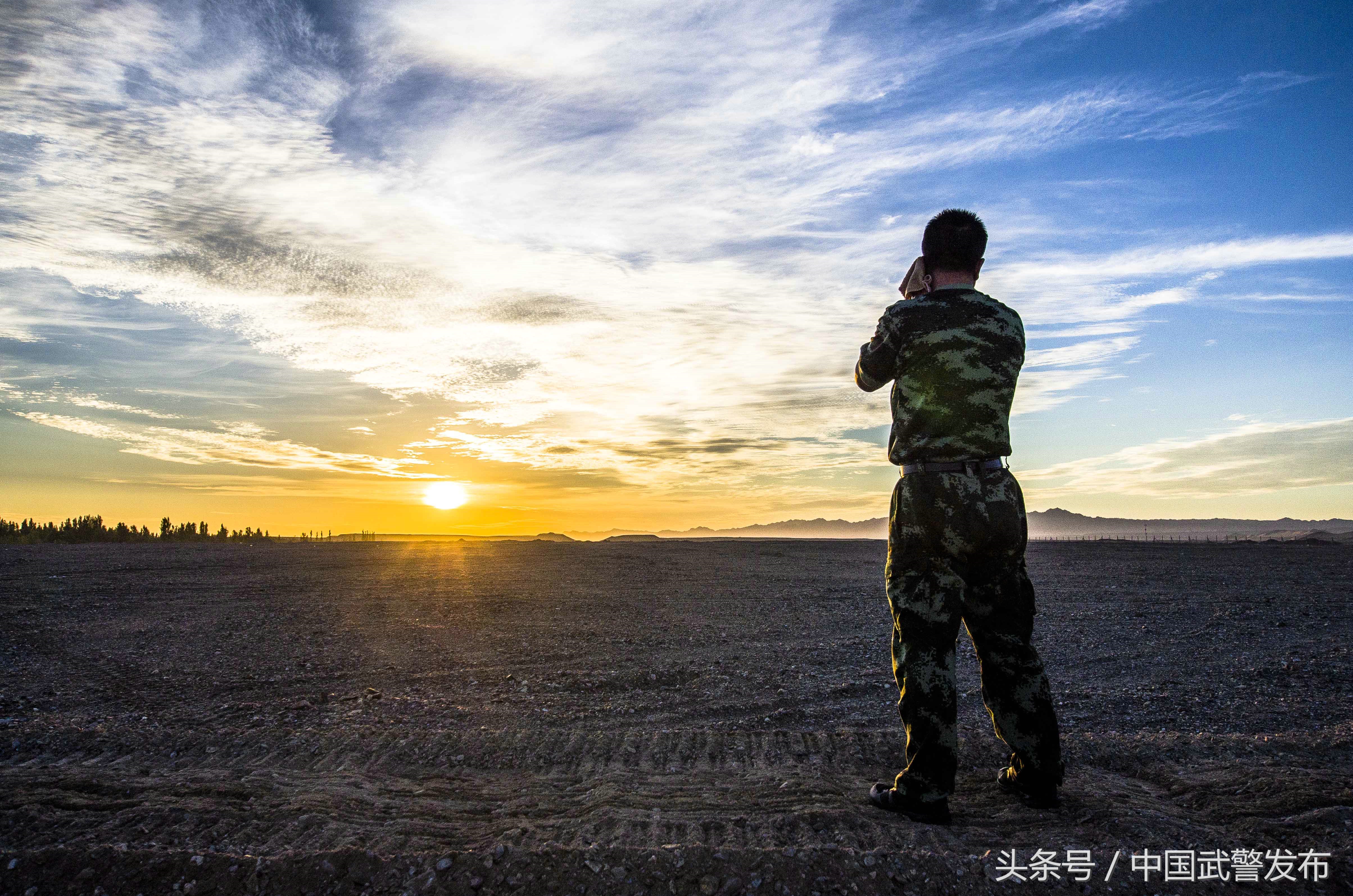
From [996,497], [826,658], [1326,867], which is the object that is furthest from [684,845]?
[826,658]

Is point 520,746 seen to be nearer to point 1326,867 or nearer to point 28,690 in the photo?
point 1326,867

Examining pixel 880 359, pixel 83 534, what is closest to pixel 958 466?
pixel 880 359

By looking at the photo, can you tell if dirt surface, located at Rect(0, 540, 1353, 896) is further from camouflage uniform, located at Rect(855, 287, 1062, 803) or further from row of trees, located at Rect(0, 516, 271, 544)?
row of trees, located at Rect(0, 516, 271, 544)

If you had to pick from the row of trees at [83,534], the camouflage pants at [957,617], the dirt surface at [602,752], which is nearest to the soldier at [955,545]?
the camouflage pants at [957,617]

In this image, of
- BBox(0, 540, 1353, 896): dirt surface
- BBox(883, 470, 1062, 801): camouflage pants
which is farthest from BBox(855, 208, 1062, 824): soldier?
BBox(0, 540, 1353, 896): dirt surface

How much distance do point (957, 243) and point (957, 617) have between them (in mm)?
2020

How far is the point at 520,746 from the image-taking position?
4.79 metres

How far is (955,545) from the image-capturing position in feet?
11.6

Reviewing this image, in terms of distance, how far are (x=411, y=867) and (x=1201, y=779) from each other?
14.1 feet

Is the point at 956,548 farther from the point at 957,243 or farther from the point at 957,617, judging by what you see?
the point at 957,243

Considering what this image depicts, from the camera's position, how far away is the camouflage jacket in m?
3.67

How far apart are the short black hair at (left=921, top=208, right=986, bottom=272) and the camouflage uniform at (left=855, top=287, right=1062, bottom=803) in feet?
0.49

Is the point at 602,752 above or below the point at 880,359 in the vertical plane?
below

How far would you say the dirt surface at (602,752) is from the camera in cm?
→ 306
